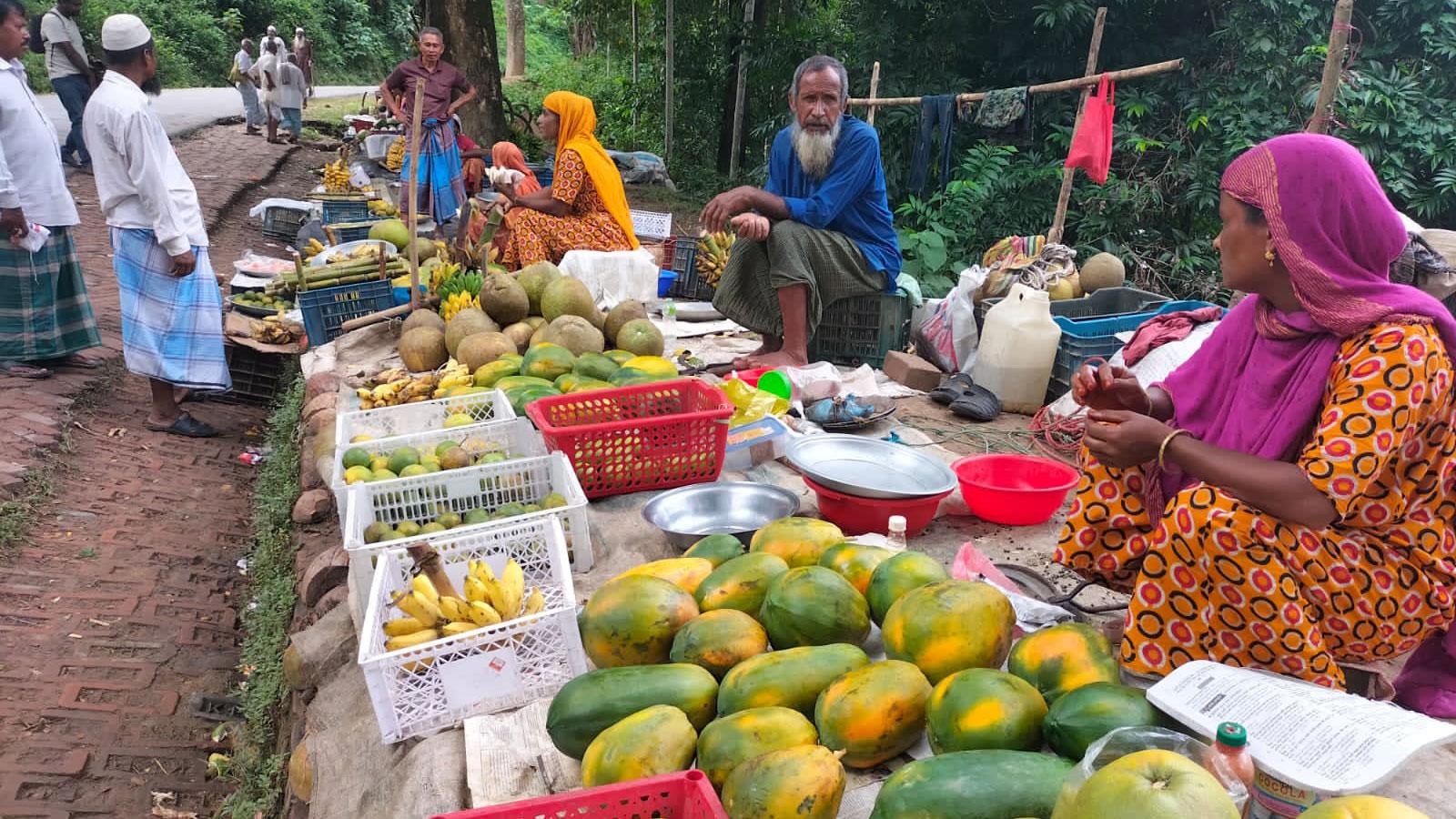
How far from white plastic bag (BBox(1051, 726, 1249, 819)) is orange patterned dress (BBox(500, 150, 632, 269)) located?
5541 mm

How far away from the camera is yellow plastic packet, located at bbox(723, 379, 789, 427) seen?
3863 millimetres

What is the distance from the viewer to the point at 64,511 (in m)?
4.52

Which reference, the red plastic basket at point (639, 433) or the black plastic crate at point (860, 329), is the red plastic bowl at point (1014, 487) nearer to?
the red plastic basket at point (639, 433)

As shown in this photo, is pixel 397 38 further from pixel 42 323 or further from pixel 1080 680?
pixel 1080 680

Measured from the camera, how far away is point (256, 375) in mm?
6461

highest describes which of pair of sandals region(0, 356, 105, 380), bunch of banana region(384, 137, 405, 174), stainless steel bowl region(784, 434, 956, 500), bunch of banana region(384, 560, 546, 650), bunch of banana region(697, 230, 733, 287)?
bunch of banana region(384, 137, 405, 174)

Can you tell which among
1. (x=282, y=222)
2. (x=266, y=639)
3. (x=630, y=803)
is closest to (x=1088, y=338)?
(x=630, y=803)

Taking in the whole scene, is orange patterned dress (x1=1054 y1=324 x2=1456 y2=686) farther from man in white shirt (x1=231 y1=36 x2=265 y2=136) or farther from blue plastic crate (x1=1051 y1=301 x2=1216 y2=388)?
man in white shirt (x1=231 y1=36 x2=265 y2=136)

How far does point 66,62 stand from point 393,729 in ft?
38.2

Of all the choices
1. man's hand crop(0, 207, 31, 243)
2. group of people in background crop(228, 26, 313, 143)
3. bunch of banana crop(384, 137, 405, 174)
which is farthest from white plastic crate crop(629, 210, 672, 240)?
group of people in background crop(228, 26, 313, 143)

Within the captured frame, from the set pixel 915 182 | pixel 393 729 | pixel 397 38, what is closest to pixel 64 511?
pixel 393 729

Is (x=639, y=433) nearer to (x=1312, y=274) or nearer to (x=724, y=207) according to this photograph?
(x=724, y=207)

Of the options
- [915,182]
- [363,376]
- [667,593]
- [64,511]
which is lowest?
[64,511]

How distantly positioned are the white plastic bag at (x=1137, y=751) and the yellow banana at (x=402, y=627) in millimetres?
1605
